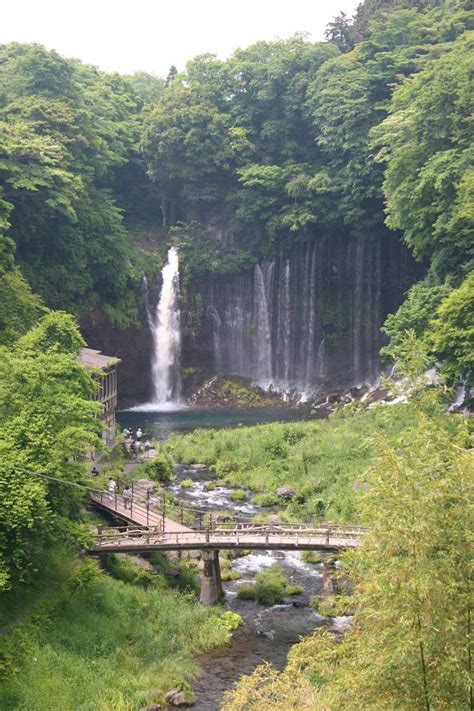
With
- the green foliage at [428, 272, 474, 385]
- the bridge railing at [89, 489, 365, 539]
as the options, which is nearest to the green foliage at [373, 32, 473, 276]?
the green foliage at [428, 272, 474, 385]

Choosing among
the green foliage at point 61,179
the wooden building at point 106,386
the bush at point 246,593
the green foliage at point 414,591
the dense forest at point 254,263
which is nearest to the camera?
the green foliage at point 414,591

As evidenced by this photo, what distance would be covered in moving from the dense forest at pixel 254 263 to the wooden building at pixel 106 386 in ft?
12.0

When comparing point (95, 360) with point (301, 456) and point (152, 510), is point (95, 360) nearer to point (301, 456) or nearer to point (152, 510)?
point (152, 510)

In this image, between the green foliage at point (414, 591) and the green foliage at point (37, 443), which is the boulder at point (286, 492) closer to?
the green foliage at point (37, 443)

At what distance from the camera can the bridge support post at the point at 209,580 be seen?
23516mm

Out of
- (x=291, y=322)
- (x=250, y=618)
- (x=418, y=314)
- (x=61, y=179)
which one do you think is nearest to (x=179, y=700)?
(x=250, y=618)

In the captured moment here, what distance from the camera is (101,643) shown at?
66.4 ft

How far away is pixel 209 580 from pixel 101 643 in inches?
173

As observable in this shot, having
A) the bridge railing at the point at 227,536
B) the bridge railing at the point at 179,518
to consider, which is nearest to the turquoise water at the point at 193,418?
the bridge railing at the point at 179,518

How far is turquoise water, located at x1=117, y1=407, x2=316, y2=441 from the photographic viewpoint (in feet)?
157

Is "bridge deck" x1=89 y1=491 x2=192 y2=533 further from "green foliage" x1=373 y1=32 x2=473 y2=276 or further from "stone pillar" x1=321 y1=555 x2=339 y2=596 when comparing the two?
"green foliage" x1=373 y1=32 x2=473 y2=276

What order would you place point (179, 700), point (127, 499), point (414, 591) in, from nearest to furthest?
1. point (414, 591)
2. point (179, 700)
3. point (127, 499)

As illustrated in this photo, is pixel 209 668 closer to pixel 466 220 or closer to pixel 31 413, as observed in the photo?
pixel 31 413

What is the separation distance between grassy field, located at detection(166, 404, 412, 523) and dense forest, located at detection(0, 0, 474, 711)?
0.17 meters
